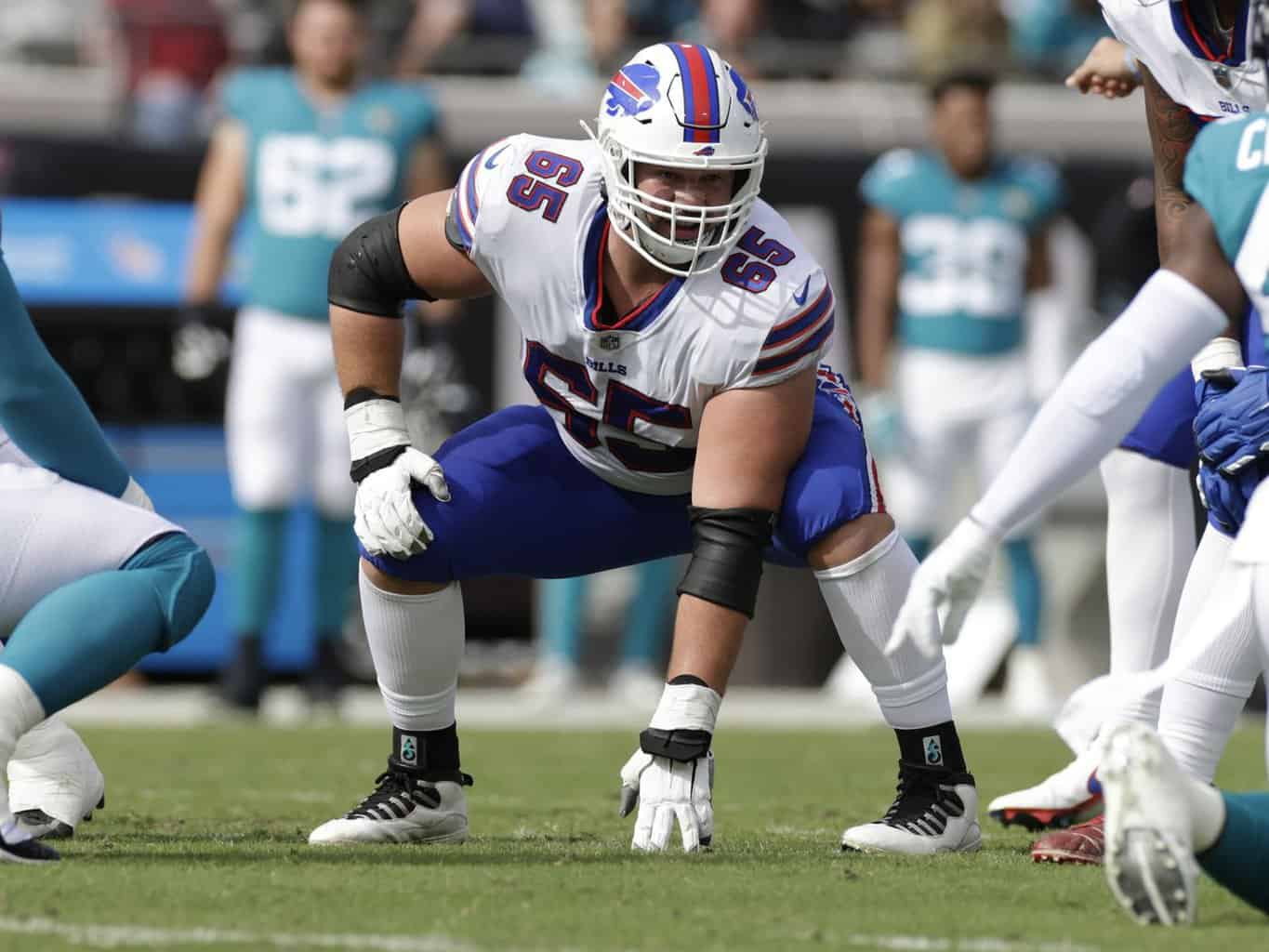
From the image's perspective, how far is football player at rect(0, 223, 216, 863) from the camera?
11.9 feet

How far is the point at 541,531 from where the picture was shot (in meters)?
4.43

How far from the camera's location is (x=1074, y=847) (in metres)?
4.09

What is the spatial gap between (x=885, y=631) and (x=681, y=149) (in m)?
0.91

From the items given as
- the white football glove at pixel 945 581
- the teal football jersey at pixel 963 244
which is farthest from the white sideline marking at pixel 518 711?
the white football glove at pixel 945 581

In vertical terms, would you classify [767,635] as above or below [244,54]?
below

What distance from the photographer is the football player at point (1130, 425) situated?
3137 millimetres

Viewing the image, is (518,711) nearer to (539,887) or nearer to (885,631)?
(885,631)

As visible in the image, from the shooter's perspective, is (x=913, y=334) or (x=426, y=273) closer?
(x=426, y=273)

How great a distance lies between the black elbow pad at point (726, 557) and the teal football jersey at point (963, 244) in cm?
476

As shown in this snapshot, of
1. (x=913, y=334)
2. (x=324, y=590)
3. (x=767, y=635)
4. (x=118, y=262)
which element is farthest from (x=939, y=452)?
(x=118, y=262)

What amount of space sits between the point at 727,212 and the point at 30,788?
63.5 inches

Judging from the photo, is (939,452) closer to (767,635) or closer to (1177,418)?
(767,635)

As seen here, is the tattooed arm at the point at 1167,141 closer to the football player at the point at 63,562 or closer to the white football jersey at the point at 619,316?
the white football jersey at the point at 619,316

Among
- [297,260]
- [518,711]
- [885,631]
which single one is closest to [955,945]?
[885,631]
